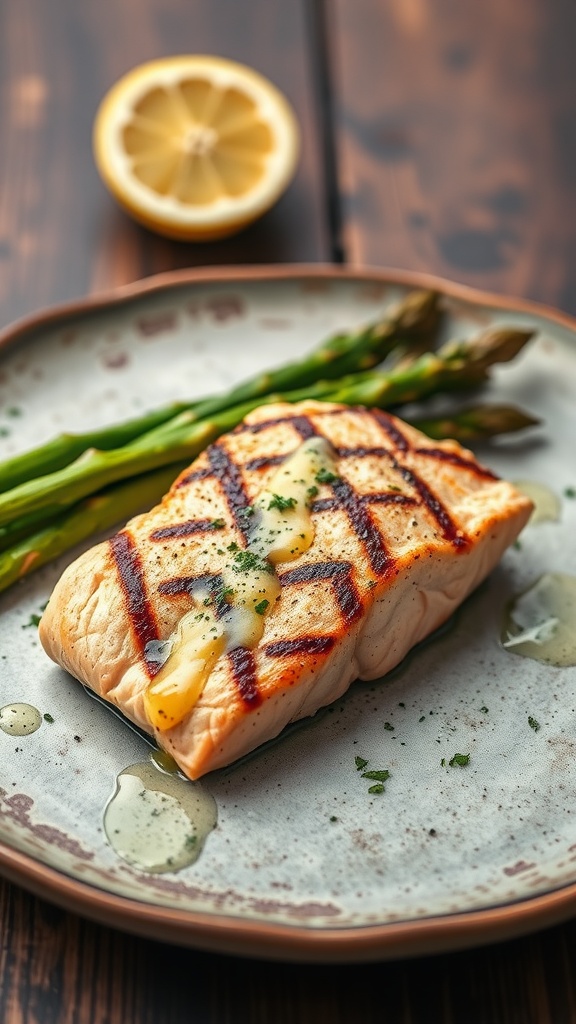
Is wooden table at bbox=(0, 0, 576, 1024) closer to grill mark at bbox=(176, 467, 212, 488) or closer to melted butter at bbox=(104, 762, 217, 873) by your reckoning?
grill mark at bbox=(176, 467, 212, 488)

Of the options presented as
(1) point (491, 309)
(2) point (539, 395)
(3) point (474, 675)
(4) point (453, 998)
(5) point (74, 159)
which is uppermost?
(5) point (74, 159)

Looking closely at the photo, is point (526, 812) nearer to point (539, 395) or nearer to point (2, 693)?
point (2, 693)

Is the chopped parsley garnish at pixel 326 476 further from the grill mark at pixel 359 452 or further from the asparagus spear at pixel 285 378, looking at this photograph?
the asparagus spear at pixel 285 378

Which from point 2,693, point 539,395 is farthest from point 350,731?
point 539,395

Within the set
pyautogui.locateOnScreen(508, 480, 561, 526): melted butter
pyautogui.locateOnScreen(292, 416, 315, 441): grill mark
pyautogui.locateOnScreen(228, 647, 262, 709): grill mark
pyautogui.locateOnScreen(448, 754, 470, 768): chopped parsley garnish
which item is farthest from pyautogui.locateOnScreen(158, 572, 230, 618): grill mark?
pyautogui.locateOnScreen(508, 480, 561, 526): melted butter

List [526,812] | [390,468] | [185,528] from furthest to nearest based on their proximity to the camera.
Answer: [390,468] → [185,528] → [526,812]

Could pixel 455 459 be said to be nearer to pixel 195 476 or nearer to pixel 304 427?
pixel 304 427

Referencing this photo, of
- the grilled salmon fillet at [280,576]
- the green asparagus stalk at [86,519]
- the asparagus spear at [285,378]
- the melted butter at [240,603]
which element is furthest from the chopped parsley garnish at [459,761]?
the asparagus spear at [285,378]

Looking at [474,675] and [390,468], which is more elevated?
[390,468]
